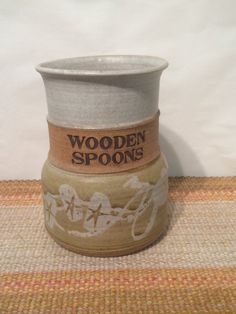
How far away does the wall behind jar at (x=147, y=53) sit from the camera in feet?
2.53

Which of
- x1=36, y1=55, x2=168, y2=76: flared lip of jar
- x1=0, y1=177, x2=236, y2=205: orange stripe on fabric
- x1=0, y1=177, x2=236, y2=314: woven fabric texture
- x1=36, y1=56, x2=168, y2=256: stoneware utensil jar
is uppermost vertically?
x1=36, y1=55, x2=168, y2=76: flared lip of jar

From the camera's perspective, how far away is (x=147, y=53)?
31.4 inches

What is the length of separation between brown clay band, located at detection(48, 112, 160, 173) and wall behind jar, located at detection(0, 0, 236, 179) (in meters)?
0.27

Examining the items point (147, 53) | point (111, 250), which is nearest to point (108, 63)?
point (147, 53)

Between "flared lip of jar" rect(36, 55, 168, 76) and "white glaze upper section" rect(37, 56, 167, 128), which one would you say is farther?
"flared lip of jar" rect(36, 55, 168, 76)

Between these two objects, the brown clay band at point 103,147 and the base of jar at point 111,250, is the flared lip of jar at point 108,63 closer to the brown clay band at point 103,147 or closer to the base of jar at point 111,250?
the brown clay band at point 103,147

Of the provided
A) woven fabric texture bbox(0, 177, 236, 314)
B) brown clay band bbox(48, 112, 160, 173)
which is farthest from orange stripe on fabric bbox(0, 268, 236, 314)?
brown clay band bbox(48, 112, 160, 173)

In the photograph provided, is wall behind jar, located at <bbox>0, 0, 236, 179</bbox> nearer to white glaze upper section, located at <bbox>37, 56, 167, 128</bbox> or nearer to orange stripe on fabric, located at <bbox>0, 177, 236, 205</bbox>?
orange stripe on fabric, located at <bbox>0, 177, 236, 205</bbox>

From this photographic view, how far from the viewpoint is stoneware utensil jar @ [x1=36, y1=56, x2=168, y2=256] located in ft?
1.76

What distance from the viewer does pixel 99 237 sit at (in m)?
0.58

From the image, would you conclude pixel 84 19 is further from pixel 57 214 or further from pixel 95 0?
pixel 57 214

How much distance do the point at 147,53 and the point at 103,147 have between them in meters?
0.32

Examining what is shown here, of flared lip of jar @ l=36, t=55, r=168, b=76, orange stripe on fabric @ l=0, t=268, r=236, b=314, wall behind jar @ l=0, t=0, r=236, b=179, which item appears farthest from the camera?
wall behind jar @ l=0, t=0, r=236, b=179

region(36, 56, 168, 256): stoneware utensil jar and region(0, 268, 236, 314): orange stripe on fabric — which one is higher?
region(36, 56, 168, 256): stoneware utensil jar
